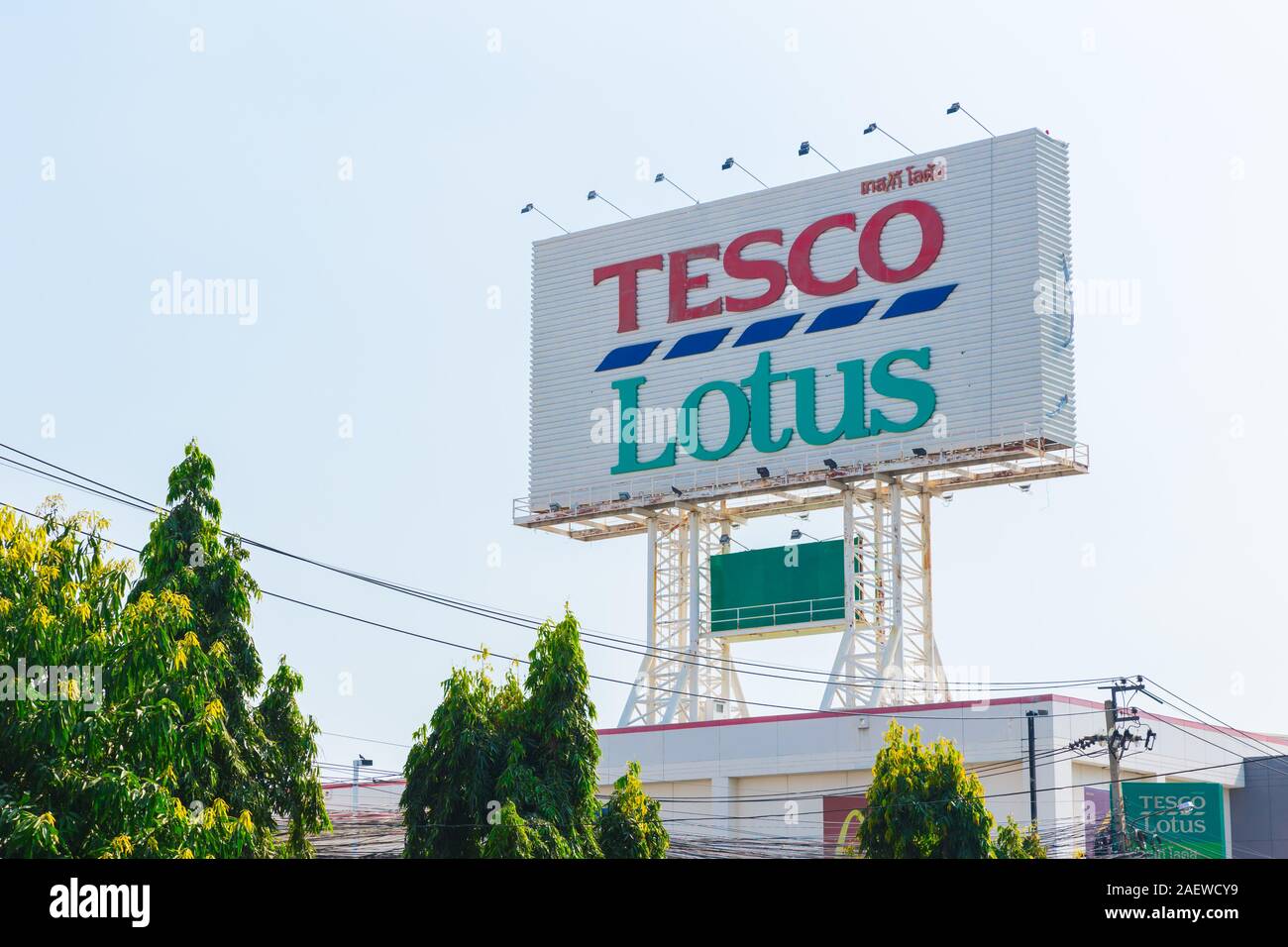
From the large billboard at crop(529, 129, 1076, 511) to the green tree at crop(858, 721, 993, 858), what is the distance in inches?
765

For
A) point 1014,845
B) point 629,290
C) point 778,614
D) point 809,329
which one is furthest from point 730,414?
point 1014,845

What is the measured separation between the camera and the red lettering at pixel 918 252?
60.0 meters

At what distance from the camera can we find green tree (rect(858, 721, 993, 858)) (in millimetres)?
38688

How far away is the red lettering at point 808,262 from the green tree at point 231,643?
3249 centimetres

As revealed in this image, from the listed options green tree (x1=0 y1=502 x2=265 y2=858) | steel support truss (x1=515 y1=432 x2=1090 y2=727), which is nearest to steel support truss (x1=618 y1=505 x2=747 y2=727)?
steel support truss (x1=515 y1=432 x2=1090 y2=727)

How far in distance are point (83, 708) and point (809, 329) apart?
42103mm

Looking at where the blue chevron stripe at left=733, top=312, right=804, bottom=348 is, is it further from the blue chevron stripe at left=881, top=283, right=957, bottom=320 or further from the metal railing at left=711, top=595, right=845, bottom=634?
the metal railing at left=711, top=595, right=845, bottom=634

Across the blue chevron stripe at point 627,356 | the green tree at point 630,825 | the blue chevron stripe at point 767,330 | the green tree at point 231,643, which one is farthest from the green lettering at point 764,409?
the green tree at point 231,643

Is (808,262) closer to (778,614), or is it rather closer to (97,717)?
(778,614)

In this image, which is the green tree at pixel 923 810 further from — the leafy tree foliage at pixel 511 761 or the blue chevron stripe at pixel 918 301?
the blue chevron stripe at pixel 918 301

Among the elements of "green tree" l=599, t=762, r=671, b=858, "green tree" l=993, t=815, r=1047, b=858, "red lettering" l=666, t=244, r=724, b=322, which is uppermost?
"red lettering" l=666, t=244, r=724, b=322

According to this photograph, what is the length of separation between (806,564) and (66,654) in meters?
41.2

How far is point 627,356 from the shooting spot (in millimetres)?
66062

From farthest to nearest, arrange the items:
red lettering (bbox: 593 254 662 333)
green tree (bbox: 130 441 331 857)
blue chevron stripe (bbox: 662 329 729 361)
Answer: red lettering (bbox: 593 254 662 333)
blue chevron stripe (bbox: 662 329 729 361)
green tree (bbox: 130 441 331 857)
